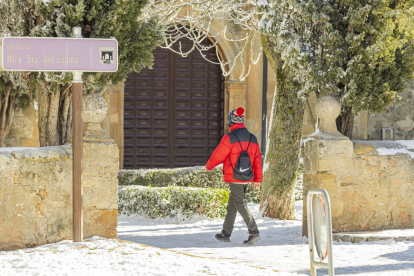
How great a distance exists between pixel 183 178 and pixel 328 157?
583cm

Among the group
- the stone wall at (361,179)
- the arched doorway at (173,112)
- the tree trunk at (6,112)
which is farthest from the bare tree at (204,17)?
the tree trunk at (6,112)

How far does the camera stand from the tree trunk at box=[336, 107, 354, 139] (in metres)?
8.66

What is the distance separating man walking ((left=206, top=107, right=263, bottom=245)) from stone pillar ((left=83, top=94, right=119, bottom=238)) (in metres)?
1.12

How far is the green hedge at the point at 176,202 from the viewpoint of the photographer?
10883mm

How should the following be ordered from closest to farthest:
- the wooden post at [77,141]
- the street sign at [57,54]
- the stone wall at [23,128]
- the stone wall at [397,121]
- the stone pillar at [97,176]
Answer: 1. the street sign at [57,54]
2. the wooden post at [77,141]
3. the stone pillar at [97,176]
4. the stone wall at [23,128]
5. the stone wall at [397,121]

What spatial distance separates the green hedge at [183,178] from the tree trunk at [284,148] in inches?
123

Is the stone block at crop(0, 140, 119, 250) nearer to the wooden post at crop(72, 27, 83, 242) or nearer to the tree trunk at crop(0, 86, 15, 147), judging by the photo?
the wooden post at crop(72, 27, 83, 242)

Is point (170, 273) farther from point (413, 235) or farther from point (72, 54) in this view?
point (413, 235)

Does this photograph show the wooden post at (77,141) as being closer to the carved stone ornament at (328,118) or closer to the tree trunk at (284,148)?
the carved stone ornament at (328,118)

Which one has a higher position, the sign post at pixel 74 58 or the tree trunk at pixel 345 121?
the sign post at pixel 74 58

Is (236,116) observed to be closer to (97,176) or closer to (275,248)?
(275,248)

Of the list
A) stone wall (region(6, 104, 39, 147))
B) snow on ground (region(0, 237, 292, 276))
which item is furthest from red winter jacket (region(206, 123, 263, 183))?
stone wall (region(6, 104, 39, 147))

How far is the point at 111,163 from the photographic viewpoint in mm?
7145

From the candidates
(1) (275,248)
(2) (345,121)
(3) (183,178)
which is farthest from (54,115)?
(3) (183,178)
